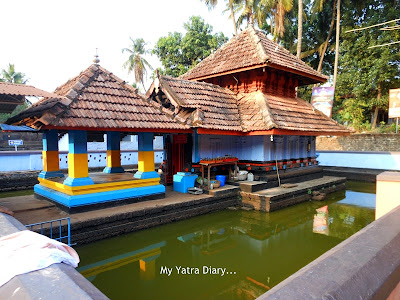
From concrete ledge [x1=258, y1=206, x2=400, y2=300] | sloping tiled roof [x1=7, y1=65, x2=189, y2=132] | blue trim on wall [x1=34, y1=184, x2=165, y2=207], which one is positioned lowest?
blue trim on wall [x1=34, y1=184, x2=165, y2=207]

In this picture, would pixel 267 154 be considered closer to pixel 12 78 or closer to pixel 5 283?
pixel 5 283

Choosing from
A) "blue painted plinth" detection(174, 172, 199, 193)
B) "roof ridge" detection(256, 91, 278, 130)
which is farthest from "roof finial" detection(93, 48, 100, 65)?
"roof ridge" detection(256, 91, 278, 130)

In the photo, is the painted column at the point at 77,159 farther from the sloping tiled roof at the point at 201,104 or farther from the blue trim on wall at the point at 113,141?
the sloping tiled roof at the point at 201,104

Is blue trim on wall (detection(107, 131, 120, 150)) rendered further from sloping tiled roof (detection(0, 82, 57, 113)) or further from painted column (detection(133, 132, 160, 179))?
sloping tiled roof (detection(0, 82, 57, 113))

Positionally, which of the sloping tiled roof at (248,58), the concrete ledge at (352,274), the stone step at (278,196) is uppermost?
the sloping tiled roof at (248,58)

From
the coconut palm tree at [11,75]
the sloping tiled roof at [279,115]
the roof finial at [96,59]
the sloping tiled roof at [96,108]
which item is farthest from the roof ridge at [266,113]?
the coconut palm tree at [11,75]

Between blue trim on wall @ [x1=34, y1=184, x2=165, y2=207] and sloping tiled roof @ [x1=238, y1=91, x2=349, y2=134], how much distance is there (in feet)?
13.8

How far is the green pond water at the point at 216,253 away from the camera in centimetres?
446

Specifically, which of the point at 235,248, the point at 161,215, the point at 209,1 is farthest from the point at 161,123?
the point at 209,1

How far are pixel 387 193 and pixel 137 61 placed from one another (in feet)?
106

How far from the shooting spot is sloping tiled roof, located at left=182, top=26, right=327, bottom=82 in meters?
10.7

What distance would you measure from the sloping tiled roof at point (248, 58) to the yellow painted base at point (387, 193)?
7339mm

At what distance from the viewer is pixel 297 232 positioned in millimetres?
7086

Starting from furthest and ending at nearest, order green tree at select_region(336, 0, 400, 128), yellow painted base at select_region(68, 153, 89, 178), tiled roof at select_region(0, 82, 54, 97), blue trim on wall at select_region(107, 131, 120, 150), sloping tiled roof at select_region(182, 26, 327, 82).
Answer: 1. green tree at select_region(336, 0, 400, 128)
2. sloping tiled roof at select_region(182, 26, 327, 82)
3. blue trim on wall at select_region(107, 131, 120, 150)
4. yellow painted base at select_region(68, 153, 89, 178)
5. tiled roof at select_region(0, 82, 54, 97)
